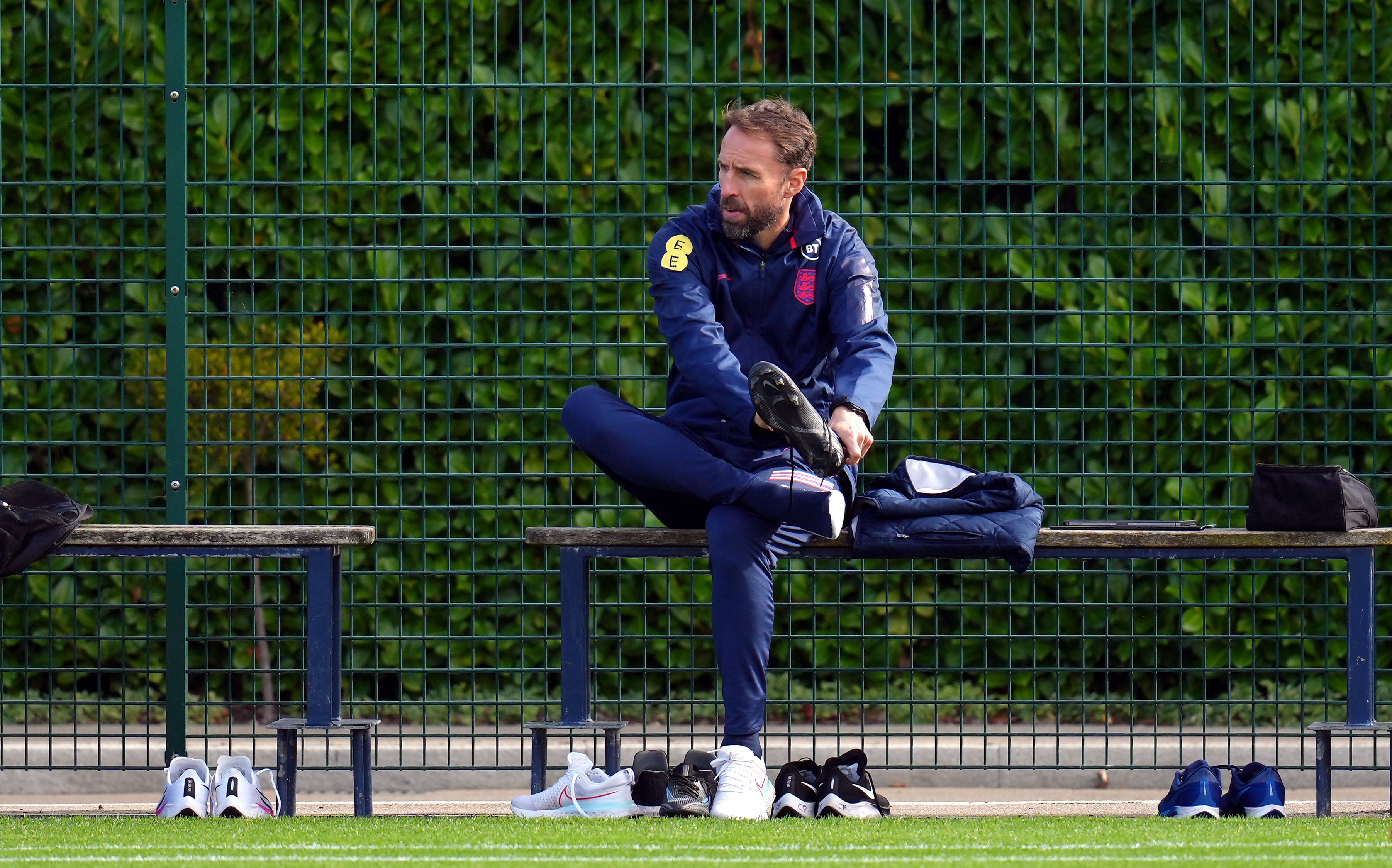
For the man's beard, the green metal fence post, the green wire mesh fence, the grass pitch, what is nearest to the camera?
the grass pitch

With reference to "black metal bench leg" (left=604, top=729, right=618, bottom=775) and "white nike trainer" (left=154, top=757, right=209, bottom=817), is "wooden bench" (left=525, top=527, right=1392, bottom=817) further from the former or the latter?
"white nike trainer" (left=154, top=757, right=209, bottom=817)

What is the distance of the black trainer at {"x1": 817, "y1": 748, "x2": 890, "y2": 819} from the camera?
152 inches

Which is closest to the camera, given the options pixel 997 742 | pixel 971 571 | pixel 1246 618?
pixel 971 571

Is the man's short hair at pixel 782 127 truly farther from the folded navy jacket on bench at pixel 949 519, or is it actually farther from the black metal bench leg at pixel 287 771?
the black metal bench leg at pixel 287 771

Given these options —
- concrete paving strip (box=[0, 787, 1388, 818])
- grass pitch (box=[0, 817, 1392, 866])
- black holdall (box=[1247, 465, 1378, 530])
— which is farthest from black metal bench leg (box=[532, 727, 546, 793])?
black holdall (box=[1247, 465, 1378, 530])

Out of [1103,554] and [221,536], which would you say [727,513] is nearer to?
[1103,554]

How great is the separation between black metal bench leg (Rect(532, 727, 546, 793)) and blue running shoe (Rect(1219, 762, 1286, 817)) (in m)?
1.68

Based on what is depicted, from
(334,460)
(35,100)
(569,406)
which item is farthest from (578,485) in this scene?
(35,100)

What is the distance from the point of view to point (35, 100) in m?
5.33

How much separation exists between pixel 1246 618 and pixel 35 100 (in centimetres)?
433

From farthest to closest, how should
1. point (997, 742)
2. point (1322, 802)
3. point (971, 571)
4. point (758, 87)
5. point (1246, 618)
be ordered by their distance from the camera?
point (1246, 618) → point (997, 742) → point (758, 87) → point (971, 571) → point (1322, 802)

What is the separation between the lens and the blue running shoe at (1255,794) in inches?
155

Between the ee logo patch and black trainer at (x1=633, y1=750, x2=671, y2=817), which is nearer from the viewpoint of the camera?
black trainer at (x1=633, y1=750, x2=671, y2=817)

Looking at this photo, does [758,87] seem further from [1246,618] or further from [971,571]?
[1246,618]
